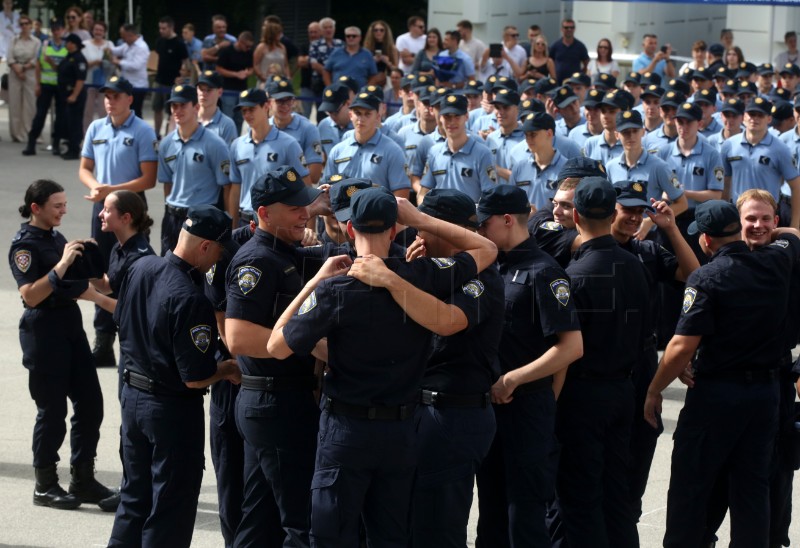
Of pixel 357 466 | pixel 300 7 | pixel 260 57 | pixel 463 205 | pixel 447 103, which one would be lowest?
pixel 357 466

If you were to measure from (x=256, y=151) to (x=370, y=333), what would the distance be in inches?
229

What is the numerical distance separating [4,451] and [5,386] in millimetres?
1397

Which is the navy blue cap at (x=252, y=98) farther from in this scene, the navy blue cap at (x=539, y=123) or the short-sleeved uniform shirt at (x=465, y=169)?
the navy blue cap at (x=539, y=123)

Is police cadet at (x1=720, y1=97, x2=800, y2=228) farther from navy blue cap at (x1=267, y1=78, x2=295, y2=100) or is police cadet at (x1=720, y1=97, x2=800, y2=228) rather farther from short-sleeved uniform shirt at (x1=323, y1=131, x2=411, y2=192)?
navy blue cap at (x1=267, y1=78, x2=295, y2=100)

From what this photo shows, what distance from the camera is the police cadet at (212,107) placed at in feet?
35.9

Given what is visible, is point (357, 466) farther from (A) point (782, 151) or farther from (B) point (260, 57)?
(B) point (260, 57)

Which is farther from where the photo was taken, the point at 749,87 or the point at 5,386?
the point at 749,87

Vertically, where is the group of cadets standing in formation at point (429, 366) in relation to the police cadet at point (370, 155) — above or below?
below

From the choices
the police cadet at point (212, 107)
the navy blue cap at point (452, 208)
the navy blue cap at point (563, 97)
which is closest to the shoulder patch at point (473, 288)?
the navy blue cap at point (452, 208)

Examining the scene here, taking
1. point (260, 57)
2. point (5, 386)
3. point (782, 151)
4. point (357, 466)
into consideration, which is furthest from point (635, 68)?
point (357, 466)

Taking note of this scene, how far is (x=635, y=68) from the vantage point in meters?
21.3

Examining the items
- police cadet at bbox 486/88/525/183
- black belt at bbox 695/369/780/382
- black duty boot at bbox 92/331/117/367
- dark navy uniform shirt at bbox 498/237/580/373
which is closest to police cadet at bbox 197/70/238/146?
black duty boot at bbox 92/331/117/367

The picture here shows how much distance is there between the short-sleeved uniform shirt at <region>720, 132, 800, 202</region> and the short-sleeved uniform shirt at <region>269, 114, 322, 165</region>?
11.7 ft

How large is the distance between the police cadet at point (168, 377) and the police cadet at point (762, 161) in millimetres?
6528
